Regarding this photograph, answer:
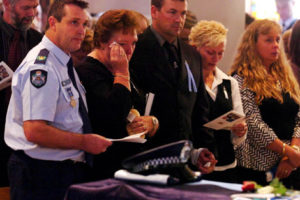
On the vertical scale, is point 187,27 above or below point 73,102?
above

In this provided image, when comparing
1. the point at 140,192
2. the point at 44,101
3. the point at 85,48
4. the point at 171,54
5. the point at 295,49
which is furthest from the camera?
the point at 295,49

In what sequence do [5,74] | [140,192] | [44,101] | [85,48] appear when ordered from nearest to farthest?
[140,192] < [44,101] < [5,74] < [85,48]

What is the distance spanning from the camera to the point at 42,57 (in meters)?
2.48

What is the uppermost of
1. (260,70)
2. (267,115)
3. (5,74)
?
(5,74)

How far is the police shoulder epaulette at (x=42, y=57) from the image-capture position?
2459 millimetres

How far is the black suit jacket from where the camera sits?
3.08 metres

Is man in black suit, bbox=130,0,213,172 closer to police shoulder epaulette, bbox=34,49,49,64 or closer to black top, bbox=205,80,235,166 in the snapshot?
black top, bbox=205,80,235,166

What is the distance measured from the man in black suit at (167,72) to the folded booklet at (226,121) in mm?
141

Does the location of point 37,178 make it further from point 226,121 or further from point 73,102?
point 226,121

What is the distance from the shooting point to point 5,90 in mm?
3072

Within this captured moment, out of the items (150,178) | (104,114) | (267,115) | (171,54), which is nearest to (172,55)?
(171,54)

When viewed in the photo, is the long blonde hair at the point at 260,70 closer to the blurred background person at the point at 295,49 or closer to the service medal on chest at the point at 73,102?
the blurred background person at the point at 295,49

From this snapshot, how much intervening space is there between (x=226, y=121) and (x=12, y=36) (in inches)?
54.8

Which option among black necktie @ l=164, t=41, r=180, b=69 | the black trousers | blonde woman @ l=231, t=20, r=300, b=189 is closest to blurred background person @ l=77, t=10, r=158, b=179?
the black trousers
